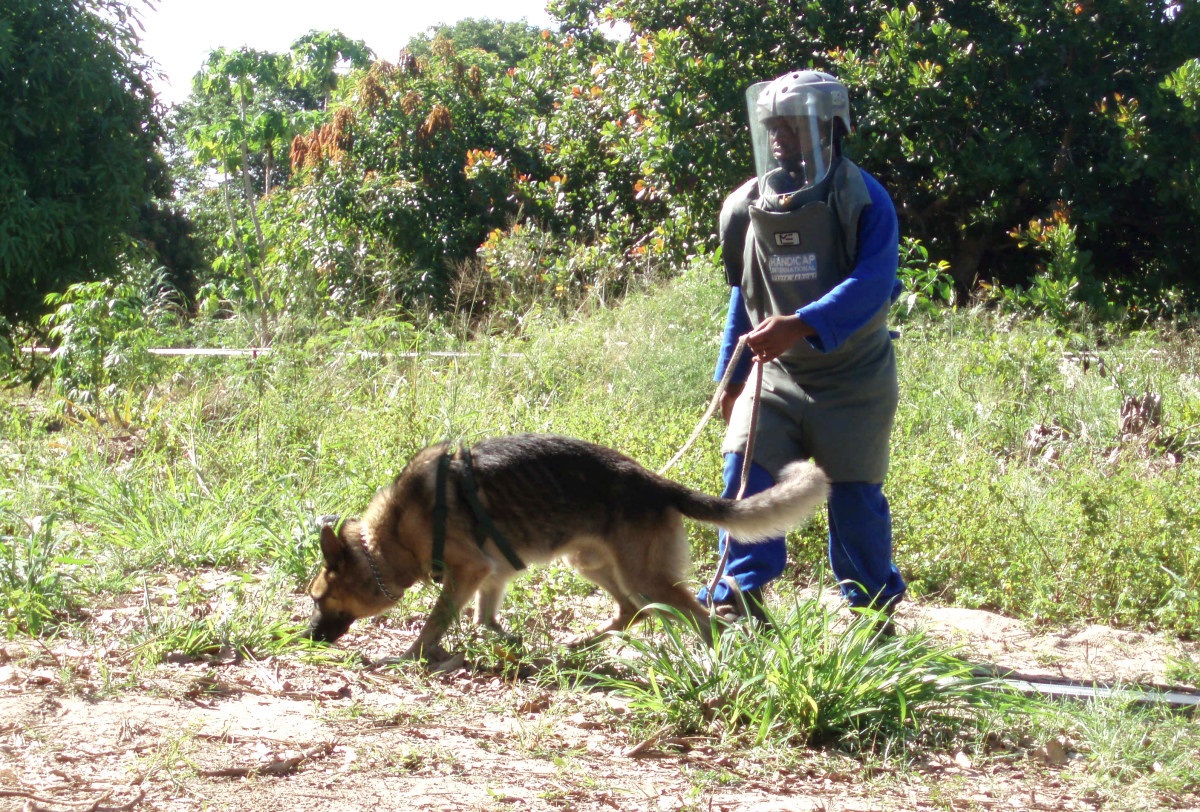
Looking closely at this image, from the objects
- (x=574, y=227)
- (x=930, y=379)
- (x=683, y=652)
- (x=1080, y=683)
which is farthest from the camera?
(x=574, y=227)

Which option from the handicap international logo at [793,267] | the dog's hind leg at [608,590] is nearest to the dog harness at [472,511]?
the dog's hind leg at [608,590]

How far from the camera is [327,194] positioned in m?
15.2

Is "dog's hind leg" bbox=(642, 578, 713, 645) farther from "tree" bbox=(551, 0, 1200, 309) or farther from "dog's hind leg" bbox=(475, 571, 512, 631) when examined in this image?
"tree" bbox=(551, 0, 1200, 309)

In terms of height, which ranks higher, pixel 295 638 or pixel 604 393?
pixel 604 393

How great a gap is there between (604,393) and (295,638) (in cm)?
410

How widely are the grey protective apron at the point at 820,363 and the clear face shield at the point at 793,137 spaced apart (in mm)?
92

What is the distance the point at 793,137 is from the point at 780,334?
82 cm

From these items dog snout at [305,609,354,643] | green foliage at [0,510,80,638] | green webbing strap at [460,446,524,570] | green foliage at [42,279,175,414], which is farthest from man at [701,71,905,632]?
green foliage at [42,279,175,414]

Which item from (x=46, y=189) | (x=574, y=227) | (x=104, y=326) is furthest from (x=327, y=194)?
(x=104, y=326)

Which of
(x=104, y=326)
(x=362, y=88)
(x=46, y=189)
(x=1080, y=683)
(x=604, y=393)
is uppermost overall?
(x=362, y=88)

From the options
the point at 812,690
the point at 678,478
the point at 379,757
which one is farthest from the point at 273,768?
the point at 678,478

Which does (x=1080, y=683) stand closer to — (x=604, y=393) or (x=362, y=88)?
(x=604, y=393)

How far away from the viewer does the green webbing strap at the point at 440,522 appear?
4453 millimetres

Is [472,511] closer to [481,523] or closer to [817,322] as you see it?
[481,523]
